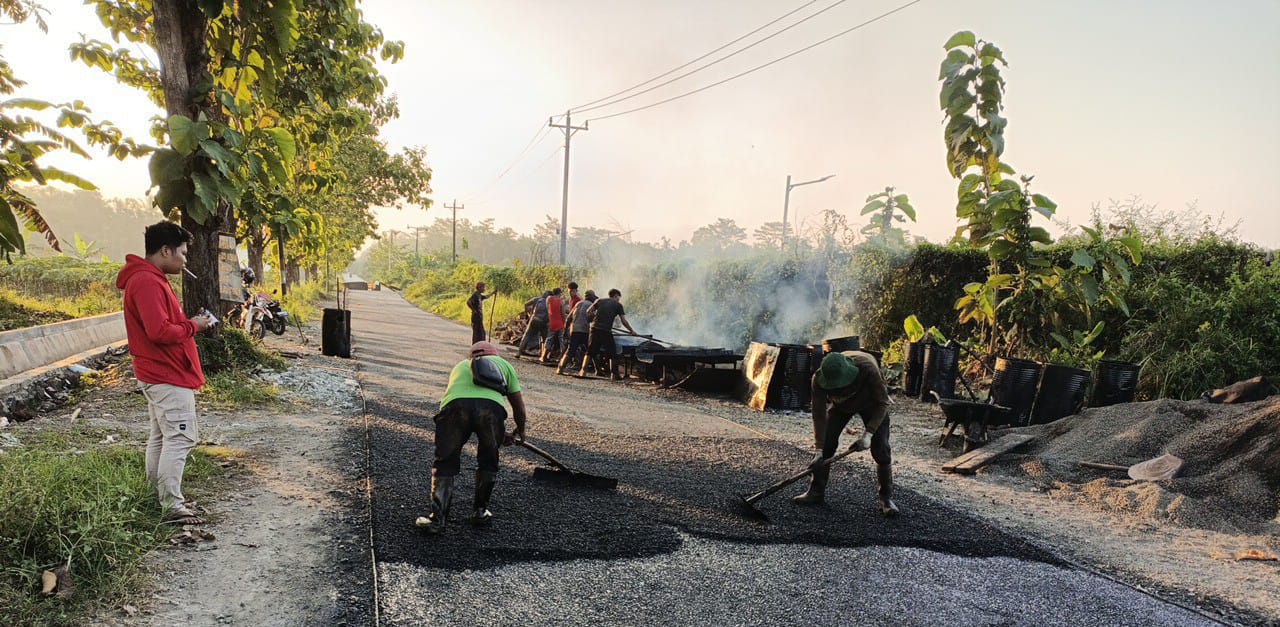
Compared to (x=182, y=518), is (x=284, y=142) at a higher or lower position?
higher

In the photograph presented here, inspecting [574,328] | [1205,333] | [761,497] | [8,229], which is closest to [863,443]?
[761,497]

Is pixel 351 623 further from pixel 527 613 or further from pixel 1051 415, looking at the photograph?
pixel 1051 415

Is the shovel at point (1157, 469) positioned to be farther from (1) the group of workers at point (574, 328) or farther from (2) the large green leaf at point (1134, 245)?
(1) the group of workers at point (574, 328)

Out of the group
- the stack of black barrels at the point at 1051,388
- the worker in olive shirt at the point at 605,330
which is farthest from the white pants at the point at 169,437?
the worker in olive shirt at the point at 605,330

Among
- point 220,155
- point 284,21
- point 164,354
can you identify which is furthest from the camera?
point 284,21

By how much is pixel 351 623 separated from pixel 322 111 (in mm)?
8310

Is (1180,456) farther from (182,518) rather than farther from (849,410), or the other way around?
(182,518)

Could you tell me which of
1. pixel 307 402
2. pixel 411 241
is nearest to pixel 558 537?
pixel 307 402

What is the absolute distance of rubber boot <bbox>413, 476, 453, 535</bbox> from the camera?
421 cm

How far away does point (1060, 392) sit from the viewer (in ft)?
28.5

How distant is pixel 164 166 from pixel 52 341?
4.68m

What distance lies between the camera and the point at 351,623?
10.3 ft

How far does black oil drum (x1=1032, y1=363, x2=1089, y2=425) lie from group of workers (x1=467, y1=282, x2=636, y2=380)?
6472 mm

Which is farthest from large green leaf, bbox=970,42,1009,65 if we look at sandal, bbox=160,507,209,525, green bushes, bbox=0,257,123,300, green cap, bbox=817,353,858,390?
green bushes, bbox=0,257,123,300
